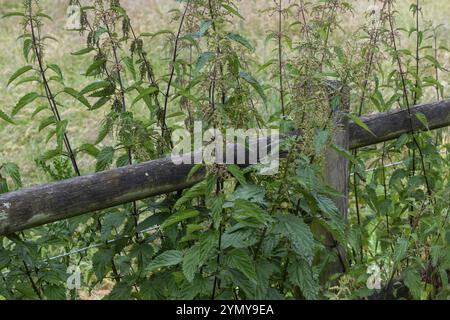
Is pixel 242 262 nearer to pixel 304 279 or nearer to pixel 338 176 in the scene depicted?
pixel 304 279

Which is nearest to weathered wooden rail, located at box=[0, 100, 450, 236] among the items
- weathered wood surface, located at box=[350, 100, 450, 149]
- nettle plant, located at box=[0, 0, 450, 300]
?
nettle plant, located at box=[0, 0, 450, 300]

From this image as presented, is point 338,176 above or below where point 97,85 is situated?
below

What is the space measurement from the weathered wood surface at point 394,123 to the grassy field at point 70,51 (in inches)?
132

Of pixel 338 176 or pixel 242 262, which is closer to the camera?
pixel 242 262

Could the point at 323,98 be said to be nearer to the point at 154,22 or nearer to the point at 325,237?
the point at 325,237

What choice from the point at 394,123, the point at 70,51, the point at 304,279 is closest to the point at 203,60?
the point at 304,279

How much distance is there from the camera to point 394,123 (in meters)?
3.32

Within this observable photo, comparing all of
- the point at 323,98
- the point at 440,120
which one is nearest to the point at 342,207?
the point at 440,120

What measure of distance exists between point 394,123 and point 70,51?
565cm

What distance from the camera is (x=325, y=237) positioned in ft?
10.3

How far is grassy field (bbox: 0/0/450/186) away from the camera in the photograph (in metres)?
6.64

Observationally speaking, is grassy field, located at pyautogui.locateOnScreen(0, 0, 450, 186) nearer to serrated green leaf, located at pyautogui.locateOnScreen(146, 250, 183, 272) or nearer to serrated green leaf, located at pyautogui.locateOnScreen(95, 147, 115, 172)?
serrated green leaf, located at pyautogui.locateOnScreen(95, 147, 115, 172)

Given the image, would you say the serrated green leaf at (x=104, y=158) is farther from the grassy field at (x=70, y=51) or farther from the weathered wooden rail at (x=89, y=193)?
the grassy field at (x=70, y=51)
